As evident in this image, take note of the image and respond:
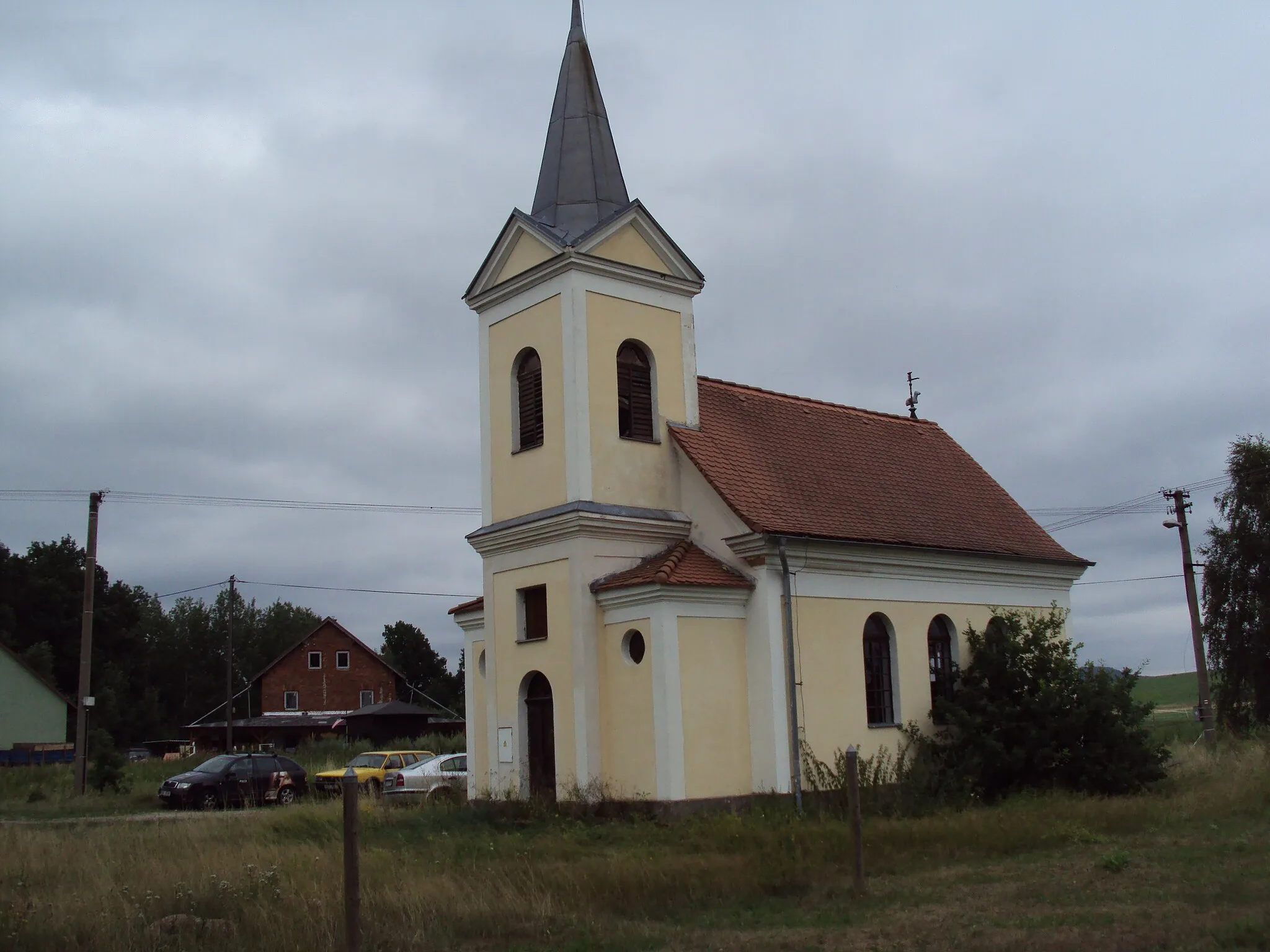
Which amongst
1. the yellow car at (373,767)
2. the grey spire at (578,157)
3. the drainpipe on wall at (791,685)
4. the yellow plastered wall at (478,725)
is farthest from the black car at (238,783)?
the grey spire at (578,157)

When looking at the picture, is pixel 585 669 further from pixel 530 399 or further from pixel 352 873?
pixel 352 873

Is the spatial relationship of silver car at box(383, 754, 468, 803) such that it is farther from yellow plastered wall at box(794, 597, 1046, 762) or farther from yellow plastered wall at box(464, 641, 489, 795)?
yellow plastered wall at box(794, 597, 1046, 762)

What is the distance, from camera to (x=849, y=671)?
21.2 m

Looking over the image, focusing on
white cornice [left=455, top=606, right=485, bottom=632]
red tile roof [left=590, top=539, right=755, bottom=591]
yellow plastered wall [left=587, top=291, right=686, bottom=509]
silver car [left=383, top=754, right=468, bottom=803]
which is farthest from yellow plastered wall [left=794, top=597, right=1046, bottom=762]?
silver car [left=383, top=754, right=468, bottom=803]

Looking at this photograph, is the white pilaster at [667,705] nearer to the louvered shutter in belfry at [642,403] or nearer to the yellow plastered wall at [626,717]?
the yellow plastered wall at [626,717]

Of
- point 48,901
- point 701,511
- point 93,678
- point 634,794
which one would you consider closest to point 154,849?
point 48,901

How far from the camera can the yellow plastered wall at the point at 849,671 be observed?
20.4 metres

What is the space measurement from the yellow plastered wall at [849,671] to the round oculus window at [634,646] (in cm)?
267

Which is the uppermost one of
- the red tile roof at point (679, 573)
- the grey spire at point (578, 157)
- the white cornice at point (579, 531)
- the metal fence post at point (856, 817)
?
the grey spire at point (578, 157)

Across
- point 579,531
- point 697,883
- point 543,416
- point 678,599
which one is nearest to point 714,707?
point 678,599

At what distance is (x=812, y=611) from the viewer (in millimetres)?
20719

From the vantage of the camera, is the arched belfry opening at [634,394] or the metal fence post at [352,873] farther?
the arched belfry opening at [634,394]

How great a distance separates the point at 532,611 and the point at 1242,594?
22.7 metres

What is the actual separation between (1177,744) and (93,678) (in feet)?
201
